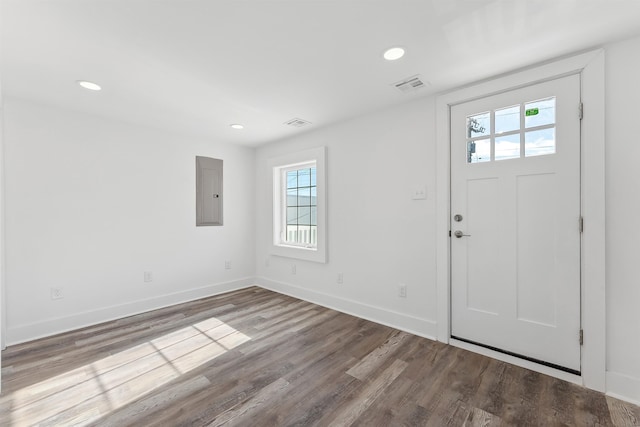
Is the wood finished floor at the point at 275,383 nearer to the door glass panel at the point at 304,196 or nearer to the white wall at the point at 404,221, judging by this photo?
the white wall at the point at 404,221

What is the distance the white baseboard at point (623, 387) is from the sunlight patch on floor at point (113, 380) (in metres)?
2.68

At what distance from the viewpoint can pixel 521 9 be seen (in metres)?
1.50

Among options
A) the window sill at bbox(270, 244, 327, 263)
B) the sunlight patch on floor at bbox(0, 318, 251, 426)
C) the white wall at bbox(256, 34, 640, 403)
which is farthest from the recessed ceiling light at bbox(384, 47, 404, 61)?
the sunlight patch on floor at bbox(0, 318, 251, 426)

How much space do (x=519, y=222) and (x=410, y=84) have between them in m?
1.42

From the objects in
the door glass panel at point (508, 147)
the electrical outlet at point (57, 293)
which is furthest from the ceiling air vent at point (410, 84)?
the electrical outlet at point (57, 293)

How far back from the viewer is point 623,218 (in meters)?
1.77

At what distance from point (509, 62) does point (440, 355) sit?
231 centimetres

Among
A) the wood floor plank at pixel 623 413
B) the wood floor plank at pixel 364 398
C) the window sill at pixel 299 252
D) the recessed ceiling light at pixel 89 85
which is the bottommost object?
the wood floor plank at pixel 364 398

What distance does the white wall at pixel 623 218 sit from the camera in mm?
1733

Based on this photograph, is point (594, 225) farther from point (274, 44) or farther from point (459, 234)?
point (274, 44)

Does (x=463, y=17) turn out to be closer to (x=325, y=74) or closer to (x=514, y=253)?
(x=325, y=74)

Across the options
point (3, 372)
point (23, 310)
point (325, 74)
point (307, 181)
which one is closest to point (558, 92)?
point (325, 74)

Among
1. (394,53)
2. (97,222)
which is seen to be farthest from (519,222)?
(97,222)

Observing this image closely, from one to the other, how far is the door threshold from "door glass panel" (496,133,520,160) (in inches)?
61.2
